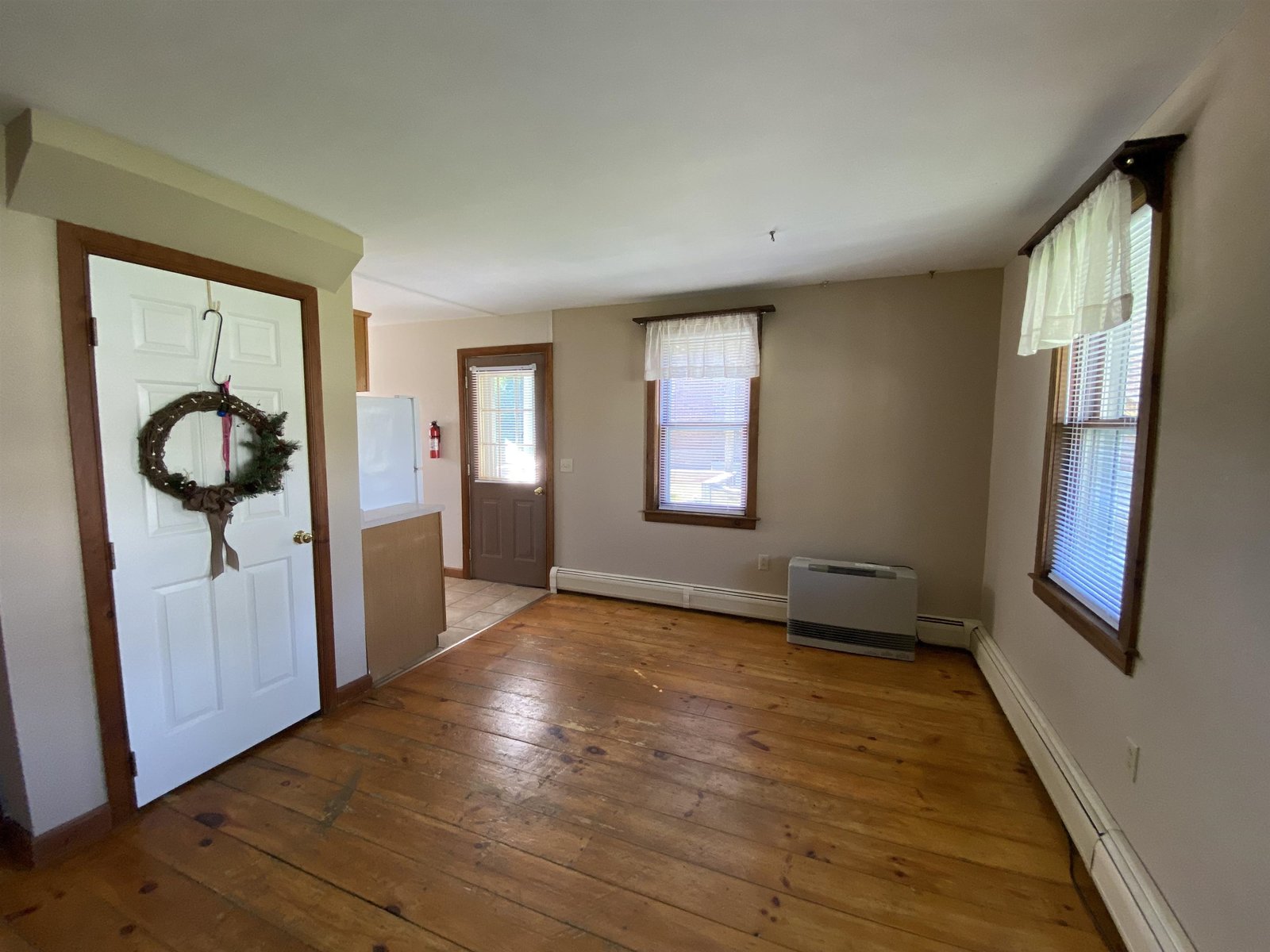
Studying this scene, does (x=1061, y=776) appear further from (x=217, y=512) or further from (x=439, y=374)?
(x=439, y=374)

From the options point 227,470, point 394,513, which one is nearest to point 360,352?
point 394,513

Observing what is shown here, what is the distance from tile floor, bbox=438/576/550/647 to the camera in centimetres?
366

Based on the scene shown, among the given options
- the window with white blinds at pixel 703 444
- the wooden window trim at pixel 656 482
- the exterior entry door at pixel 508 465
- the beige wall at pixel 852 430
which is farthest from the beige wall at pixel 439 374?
the window with white blinds at pixel 703 444

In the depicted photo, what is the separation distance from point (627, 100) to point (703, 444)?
103 inches

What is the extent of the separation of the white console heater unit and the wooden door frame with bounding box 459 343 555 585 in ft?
6.84

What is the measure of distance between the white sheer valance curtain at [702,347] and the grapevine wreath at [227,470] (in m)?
2.42

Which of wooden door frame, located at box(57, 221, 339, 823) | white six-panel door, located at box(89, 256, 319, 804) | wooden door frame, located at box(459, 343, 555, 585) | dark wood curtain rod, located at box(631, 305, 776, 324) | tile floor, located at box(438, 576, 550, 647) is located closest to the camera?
wooden door frame, located at box(57, 221, 339, 823)

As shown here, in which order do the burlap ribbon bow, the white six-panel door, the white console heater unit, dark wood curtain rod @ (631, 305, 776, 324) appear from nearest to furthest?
1. the white six-panel door
2. the burlap ribbon bow
3. the white console heater unit
4. dark wood curtain rod @ (631, 305, 776, 324)

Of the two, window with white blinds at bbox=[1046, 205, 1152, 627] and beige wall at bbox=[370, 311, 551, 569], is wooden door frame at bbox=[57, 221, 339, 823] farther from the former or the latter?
window with white blinds at bbox=[1046, 205, 1152, 627]

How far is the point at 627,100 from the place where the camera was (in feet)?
4.91

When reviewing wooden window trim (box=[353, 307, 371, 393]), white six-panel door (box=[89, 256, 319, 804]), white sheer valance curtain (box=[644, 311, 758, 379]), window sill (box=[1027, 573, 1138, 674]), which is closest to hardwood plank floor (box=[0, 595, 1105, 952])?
white six-panel door (box=[89, 256, 319, 804])

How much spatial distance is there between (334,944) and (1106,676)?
100 inches

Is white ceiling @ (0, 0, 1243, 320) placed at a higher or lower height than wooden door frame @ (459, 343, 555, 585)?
higher

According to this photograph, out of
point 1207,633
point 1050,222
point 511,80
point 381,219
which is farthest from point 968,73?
point 381,219
